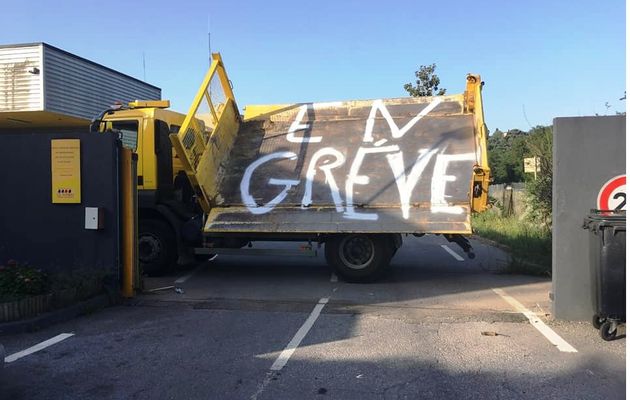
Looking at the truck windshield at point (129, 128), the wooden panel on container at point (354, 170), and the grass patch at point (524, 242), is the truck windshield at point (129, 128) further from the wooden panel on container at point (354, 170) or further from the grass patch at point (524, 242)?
the grass patch at point (524, 242)

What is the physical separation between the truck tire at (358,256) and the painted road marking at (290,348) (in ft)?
4.70

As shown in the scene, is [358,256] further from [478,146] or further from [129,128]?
[129,128]

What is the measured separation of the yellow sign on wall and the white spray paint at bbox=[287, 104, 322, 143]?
11.9ft

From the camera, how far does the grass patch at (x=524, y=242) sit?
986 cm

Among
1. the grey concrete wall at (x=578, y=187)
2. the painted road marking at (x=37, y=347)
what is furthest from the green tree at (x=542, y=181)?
the painted road marking at (x=37, y=347)

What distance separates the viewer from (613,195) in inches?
247

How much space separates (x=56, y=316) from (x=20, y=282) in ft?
1.92

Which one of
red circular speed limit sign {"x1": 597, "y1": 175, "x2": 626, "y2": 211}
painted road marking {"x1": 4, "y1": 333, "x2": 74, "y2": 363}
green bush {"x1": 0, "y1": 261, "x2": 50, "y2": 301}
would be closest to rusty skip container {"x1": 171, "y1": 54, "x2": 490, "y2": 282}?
red circular speed limit sign {"x1": 597, "y1": 175, "x2": 626, "y2": 211}

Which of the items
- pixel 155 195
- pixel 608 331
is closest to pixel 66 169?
pixel 155 195

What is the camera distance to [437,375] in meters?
4.68

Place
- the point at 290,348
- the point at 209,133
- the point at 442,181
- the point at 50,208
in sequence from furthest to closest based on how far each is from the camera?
the point at 209,133 → the point at 442,181 → the point at 50,208 → the point at 290,348

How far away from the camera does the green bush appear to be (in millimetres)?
6262

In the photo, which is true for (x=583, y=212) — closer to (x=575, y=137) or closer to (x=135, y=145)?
(x=575, y=137)

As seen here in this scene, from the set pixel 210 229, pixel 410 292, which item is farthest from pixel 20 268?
pixel 410 292
